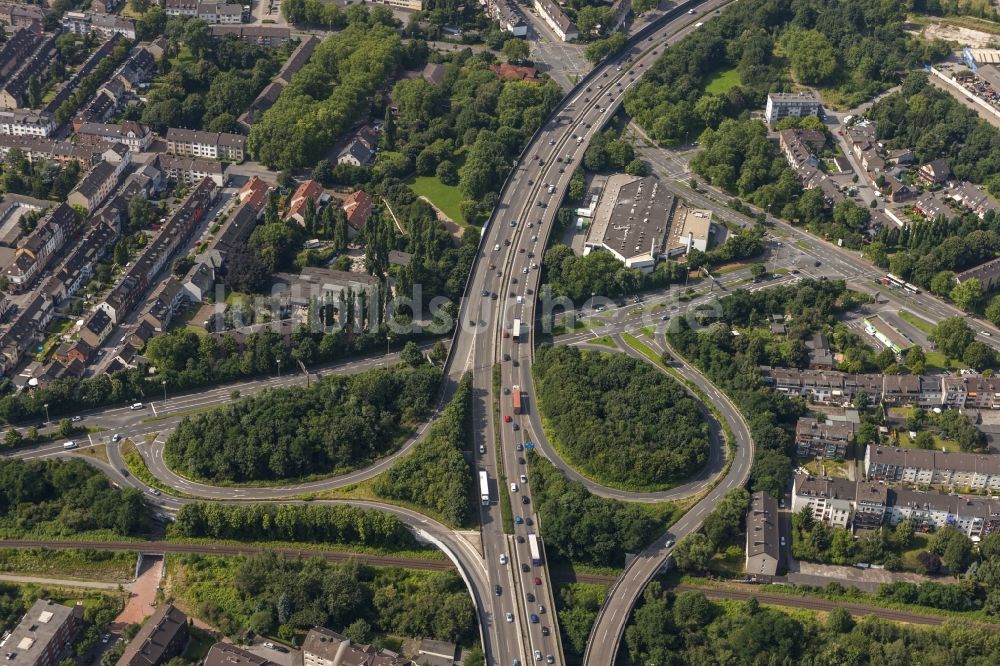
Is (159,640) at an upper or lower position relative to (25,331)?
lower


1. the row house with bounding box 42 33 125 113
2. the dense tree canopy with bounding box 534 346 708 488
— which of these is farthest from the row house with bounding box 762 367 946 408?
Answer: the row house with bounding box 42 33 125 113

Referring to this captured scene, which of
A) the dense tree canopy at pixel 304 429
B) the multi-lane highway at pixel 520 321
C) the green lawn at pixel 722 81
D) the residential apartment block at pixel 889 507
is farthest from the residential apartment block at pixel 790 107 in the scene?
the dense tree canopy at pixel 304 429

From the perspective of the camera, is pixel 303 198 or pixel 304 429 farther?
pixel 303 198

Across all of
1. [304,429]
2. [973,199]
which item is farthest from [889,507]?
[973,199]

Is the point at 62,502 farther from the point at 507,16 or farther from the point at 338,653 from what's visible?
the point at 507,16

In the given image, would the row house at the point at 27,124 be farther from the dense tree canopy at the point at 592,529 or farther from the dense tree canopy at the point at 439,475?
the dense tree canopy at the point at 592,529

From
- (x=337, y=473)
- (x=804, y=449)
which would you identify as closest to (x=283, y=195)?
(x=337, y=473)

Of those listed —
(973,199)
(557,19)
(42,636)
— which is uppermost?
(557,19)

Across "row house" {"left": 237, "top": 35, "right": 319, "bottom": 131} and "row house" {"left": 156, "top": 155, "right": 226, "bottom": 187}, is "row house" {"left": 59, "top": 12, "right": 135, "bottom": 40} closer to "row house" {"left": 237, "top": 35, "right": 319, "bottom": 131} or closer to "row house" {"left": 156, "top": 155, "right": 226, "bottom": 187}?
"row house" {"left": 237, "top": 35, "right": 319, "bottom": 131}
